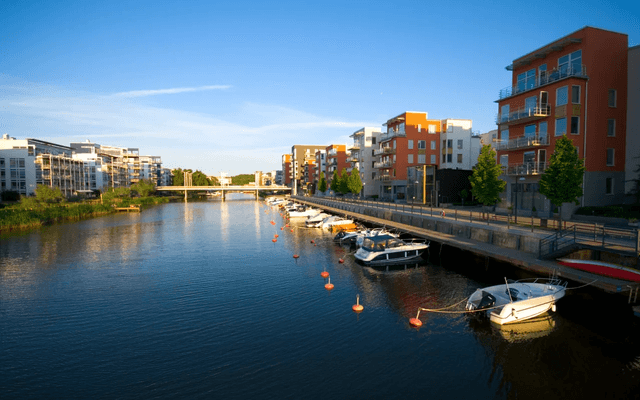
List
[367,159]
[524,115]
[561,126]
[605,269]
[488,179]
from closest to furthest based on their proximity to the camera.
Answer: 1. [605,269]
2. [561,126]
3. [488,179]
4. [524,115]
5. [367,159]

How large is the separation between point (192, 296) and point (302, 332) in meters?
9.78

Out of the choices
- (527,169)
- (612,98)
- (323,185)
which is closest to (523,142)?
(527,169)

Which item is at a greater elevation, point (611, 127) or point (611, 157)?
point (611, 127)

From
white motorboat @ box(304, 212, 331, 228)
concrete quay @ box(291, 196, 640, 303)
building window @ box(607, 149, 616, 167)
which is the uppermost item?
building window @ box(607, 149, 616, 167)

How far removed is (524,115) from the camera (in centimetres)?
4400

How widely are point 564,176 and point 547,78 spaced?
1708 centimetres

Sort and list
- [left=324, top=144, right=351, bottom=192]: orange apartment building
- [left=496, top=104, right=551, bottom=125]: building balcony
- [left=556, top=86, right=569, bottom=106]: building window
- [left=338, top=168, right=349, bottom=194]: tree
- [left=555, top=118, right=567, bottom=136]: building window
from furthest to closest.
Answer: [left=324, top=144, right=351, bottom=192]: orange apartment building < [left=338, top=168, right=349, bottom=194]: tree < [left=496, top=104, right=551, bottom=125]: building balcony < [left=555, top=118, right=567, bottom=136]: building window < [left=556, top=86, right=569, bottom=106]: building window

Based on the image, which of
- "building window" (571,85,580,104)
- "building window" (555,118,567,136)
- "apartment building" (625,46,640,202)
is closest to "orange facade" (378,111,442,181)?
"building window" (555,118,567,136)

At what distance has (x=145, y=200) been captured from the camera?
12862 cm

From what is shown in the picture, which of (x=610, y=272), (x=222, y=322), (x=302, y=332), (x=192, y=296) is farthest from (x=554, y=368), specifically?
(x=192, y=296)

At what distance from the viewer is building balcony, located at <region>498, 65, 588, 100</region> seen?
39.0 metres

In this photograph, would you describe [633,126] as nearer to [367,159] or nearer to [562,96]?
[562,96]

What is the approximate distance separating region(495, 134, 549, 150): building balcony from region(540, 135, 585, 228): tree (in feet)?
36.4

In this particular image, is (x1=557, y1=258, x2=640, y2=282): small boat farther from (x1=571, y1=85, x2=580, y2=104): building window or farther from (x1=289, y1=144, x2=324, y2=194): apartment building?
(x1=289, y1=144, x2=324, y2=194): apartment building
